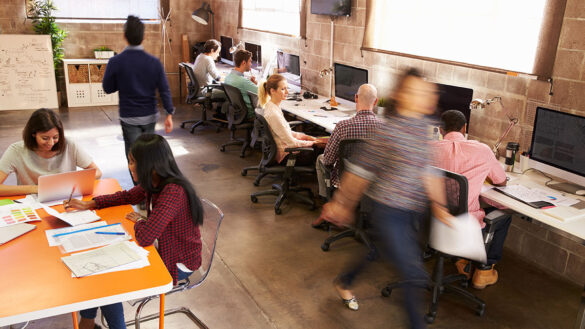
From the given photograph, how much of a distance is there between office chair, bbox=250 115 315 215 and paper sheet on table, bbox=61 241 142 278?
225 cm

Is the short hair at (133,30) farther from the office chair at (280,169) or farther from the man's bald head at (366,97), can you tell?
the man's bald head at (366,97)

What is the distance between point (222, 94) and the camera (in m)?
6.95

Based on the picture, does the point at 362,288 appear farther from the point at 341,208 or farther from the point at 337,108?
the point at 337,108

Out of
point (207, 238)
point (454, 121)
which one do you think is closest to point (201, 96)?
point (454, 121)

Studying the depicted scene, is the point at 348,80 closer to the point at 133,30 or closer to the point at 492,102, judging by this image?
the point at 492,102

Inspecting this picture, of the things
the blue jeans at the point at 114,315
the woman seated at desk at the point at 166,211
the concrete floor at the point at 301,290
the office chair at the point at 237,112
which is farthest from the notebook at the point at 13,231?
the office chair at the point at 237,112

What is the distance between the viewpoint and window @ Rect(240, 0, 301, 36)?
22.9ft

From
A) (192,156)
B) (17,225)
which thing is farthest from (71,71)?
(17,225)

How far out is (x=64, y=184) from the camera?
2.64 metres

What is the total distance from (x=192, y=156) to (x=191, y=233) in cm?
369

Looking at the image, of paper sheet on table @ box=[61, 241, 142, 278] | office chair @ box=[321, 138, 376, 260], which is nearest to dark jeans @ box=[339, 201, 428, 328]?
office chair @ box=[321, 138, 376, 260]

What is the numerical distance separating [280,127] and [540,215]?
2.21 m

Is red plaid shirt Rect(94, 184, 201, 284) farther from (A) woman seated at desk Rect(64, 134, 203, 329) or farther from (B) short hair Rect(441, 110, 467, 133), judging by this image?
(B) short hair Rect(441, 110, 467, 133)

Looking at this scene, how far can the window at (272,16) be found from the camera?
275 inches
